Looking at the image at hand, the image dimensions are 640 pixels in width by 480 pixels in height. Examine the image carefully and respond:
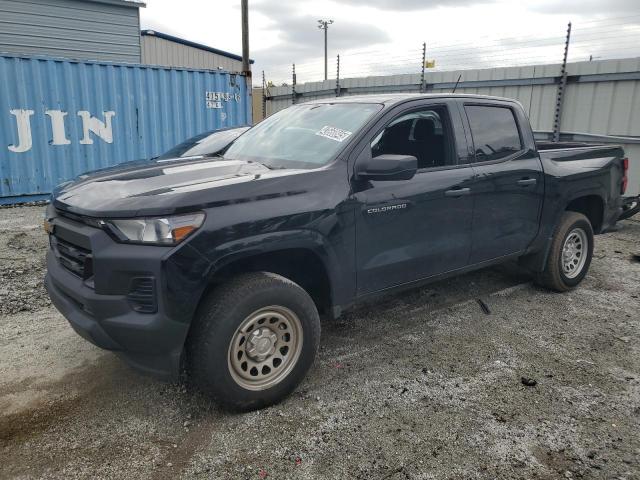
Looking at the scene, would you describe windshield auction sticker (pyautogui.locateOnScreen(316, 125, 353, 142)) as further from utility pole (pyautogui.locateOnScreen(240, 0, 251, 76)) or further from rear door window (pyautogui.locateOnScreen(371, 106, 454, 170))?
utility pole (pyautogui.locateOnScreen(240, 0, 251, 76))

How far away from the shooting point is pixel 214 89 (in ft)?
36.4

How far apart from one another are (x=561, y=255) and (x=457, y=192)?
1.82 m

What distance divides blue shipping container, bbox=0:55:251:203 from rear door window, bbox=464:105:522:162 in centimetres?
795

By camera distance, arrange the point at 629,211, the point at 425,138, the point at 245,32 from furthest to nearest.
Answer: the point at 245,32, the point at 629,211, the point at 425,138

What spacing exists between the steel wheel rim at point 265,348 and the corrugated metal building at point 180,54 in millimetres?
20648

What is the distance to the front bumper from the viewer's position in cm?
247

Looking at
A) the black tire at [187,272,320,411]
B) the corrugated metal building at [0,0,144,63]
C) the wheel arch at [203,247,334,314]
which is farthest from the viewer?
the corrugated metal building at [0,0,144,63]

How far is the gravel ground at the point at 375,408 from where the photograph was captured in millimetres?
2514

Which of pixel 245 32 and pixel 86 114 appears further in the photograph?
pixel 245 32

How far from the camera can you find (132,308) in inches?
99.5

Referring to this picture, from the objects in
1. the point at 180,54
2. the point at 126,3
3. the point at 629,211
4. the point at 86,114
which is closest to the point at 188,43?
the point at 180,54

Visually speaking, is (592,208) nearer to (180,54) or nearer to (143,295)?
(143,295)

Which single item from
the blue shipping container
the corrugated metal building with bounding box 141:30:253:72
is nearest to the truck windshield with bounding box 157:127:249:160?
the blue shipping container

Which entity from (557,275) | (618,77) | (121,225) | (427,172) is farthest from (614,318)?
(618,77)
